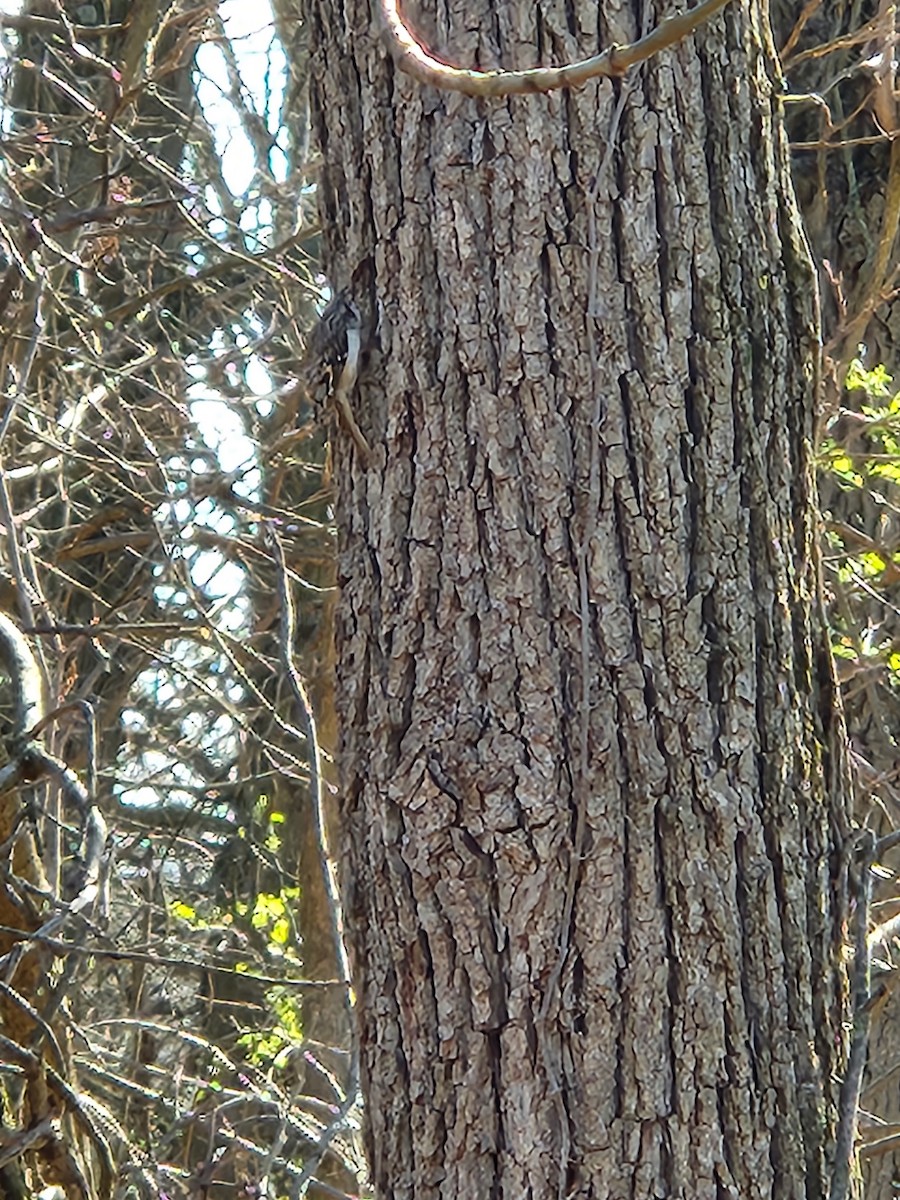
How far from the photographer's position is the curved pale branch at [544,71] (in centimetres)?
117

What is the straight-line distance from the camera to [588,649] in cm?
172

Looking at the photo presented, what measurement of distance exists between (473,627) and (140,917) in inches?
151

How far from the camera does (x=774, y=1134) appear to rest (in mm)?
1673

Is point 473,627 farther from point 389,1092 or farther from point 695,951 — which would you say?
point 389,1092

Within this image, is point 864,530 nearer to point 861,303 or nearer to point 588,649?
point 861,303

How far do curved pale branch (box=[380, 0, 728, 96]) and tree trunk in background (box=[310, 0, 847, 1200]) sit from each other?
0.45 m

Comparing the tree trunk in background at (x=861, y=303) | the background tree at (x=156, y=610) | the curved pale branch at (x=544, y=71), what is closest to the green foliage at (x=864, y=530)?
the tree trunk in background at (x=861, y=303)

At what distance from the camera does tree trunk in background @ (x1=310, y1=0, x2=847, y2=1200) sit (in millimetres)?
1679

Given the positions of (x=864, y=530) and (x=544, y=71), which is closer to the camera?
(x=544, y=71)

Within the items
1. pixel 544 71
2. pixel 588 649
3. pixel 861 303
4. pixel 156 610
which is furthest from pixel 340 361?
pixel 156 610

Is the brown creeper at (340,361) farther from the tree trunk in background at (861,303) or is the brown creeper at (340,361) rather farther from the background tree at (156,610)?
the tree trunk in background at (861,303)

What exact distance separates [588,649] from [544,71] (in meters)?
0.69

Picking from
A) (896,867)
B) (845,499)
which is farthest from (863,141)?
(896,867)

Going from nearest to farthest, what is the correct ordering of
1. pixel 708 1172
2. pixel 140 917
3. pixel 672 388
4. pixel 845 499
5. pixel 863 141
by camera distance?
pixel 708 1172, pixel 672 388, pixel 863 141, pixel 845 499, pixel 140 917
